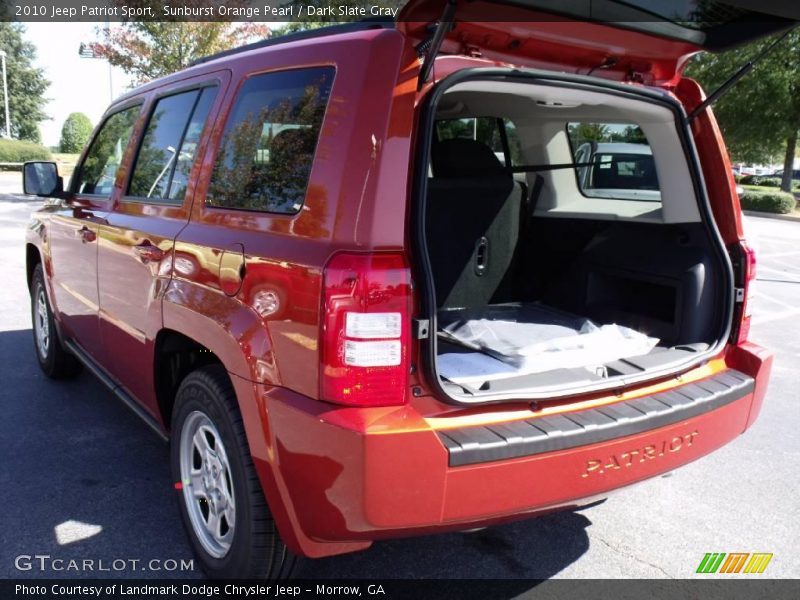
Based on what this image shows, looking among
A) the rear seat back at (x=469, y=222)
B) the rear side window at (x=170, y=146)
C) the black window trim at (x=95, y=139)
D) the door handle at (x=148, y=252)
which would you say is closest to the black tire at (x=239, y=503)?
the door handle at (x=148, y=252)

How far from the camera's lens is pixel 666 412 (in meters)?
2.44

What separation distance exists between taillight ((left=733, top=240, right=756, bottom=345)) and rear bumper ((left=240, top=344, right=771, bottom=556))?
2.63 feet

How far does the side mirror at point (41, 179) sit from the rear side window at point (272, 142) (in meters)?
2.17

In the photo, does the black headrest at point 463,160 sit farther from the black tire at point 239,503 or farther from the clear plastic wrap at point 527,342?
the black tire at point 239,503

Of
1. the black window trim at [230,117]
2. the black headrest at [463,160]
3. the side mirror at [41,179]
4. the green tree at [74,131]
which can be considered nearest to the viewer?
the black window trim at [230,117]

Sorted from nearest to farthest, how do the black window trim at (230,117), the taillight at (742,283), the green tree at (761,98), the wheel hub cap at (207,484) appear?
the black window trim at (230,117) → the wheel hub cap at (207,484) → the taillight at (742,283) → the green tree at (761,98)

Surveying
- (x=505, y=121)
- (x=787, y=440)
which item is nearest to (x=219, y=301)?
(x=505, y=121)

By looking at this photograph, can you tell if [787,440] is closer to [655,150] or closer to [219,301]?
[655,150]

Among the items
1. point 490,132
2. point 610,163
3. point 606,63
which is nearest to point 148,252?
point 606,63

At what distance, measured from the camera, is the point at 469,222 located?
3.66 m

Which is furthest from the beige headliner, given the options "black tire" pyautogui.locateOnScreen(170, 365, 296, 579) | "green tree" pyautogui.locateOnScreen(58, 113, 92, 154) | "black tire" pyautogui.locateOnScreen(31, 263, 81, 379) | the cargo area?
"green tree" pyautogui.locateOnScreen(58, 113, 92, 154)

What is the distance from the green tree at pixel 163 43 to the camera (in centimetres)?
1605

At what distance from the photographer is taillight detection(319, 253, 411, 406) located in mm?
1977

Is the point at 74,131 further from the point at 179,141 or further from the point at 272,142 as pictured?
A: the point at 272,142
